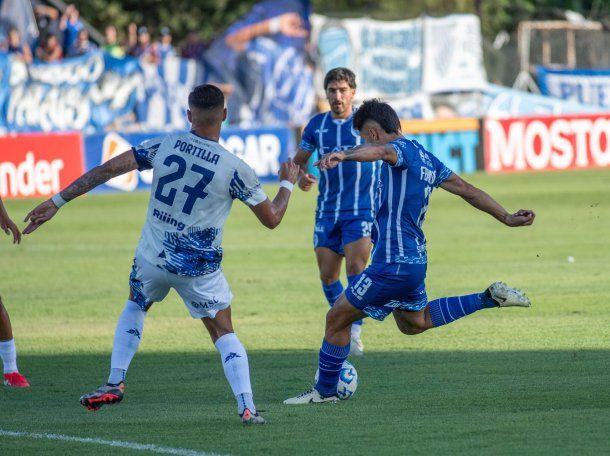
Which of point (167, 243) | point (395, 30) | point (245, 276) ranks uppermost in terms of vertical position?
point (395, 30)

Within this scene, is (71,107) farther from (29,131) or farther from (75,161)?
(75,161)

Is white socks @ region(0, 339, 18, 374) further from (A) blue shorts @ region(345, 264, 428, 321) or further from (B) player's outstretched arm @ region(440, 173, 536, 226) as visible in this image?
(B) player's outstretched arm @ region(440, 173, 536, 226)

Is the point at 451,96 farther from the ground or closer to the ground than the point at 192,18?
closer to the ground

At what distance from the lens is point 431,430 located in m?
7.06

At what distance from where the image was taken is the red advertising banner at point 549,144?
31.0 meters

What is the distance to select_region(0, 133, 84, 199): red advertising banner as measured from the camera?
2514 cm

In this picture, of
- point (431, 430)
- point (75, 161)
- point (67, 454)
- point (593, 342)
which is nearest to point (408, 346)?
point (593, 342)

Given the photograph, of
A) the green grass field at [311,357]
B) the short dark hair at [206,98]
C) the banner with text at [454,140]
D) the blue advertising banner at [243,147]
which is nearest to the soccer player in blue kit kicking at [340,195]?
the green grass field at [311,357]

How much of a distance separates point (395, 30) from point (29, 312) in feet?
86.6

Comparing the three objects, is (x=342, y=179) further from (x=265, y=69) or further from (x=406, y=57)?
(x=406, y=57)

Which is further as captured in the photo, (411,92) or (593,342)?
(411,92)

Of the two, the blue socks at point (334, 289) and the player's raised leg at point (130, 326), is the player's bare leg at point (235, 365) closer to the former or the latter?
the player's raised leg at point (130, 326)

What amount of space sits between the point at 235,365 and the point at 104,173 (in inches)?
56.6

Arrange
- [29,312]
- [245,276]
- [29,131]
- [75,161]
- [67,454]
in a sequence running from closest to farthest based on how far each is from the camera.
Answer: [67,454] < [29,312] < [245,276] < [75,161] < [29,131]
